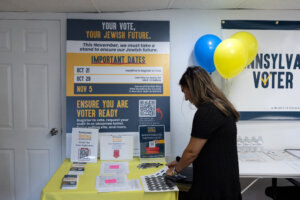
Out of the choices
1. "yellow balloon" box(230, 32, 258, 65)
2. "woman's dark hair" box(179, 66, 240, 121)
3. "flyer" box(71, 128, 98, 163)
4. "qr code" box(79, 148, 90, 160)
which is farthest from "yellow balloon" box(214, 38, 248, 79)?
"qr code" box(79, 148, 90, 160)

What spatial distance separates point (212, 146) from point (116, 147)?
1149mm

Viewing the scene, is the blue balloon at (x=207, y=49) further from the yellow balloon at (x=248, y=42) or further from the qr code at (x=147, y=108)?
the qr code at (x=147, y=108)

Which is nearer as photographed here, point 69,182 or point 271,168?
point 69,182

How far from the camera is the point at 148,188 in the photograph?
171 cm

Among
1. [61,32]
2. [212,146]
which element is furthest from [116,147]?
[61,32]

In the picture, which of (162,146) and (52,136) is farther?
(52,136)

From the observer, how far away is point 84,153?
2303 millimetres

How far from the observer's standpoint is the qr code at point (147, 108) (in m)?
2.47

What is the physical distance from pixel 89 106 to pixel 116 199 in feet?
3.41

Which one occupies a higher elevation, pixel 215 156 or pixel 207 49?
pixel 207 49

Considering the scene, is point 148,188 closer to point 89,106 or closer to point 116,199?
point 116,199

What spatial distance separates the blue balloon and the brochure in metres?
0.99

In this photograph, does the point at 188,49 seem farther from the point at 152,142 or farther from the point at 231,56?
the point at 152,142

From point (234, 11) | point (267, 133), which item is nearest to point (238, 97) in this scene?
point (267, 133)
